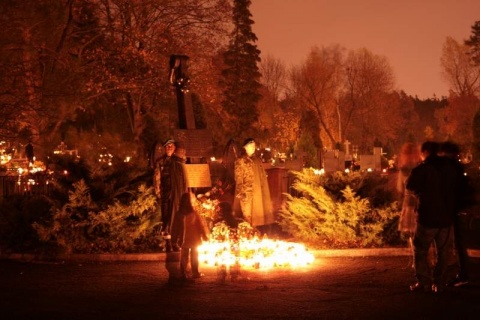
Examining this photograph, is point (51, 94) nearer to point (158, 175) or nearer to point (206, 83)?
point (158, 175)

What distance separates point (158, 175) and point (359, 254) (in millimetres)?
3864

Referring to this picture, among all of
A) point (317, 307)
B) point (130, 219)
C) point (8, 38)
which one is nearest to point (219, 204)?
point (130, 219)

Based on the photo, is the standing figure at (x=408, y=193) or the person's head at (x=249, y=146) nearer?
the standing figure at (x=408, y=193)

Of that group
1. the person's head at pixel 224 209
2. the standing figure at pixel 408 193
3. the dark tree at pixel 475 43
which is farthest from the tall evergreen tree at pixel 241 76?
the standing figure at pixel 408 193

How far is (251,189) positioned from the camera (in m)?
12.8

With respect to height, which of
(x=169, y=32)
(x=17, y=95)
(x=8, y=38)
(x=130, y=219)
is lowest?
(x=130, y=219)

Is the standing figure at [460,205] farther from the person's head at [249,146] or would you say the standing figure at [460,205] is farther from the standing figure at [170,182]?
the standing figure at [170,182]

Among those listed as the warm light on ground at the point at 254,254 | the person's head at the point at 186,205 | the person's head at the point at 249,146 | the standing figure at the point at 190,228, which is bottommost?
the warm light on ground at the point at 254,254

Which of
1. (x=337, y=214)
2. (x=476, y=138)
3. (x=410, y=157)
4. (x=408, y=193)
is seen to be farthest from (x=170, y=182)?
(x=476, y=138)

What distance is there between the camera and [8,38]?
738 inches

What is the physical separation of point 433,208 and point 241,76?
5282 centimetres

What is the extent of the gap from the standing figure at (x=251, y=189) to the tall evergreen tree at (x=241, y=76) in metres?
46.4

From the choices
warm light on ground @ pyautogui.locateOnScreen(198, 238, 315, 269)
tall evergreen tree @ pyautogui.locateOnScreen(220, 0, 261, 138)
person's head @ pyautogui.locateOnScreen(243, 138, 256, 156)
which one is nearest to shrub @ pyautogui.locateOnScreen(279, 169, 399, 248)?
warm light on ground @ pyautogui.locateOnScreen(198, 238, 315, 269)

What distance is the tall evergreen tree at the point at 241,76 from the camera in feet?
197
